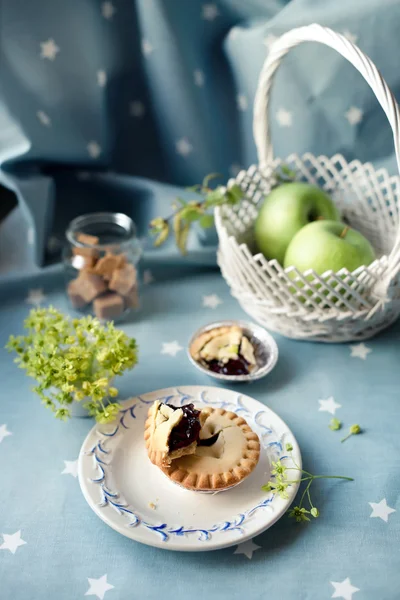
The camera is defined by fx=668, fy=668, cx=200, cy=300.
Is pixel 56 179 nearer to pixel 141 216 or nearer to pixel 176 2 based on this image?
pixel 141 216

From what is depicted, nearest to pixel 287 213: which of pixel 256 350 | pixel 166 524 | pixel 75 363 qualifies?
pixel 256 350

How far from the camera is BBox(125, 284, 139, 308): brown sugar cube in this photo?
47.5 inches

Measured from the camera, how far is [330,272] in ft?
3.33

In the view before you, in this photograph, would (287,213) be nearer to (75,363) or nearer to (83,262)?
(83,262)

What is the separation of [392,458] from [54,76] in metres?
0.88

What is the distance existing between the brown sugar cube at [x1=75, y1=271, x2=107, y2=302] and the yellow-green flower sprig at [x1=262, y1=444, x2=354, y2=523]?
46 cm

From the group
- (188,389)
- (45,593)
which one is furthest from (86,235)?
(45,593)

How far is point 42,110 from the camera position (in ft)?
4.11

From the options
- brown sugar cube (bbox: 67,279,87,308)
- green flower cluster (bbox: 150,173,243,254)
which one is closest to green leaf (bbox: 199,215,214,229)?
green flower cluster (bbox: 150,173,243,254)

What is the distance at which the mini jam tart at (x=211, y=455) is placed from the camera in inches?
32.5

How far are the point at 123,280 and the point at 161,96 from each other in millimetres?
388

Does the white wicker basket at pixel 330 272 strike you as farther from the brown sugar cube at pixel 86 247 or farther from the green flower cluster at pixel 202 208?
the brown sugar cube at pixel 86 247

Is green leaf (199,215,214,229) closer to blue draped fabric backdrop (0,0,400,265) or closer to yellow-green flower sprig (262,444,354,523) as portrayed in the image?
blue draped fabric backdrop (0,0,400,265)

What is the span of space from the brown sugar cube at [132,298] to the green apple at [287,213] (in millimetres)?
244
